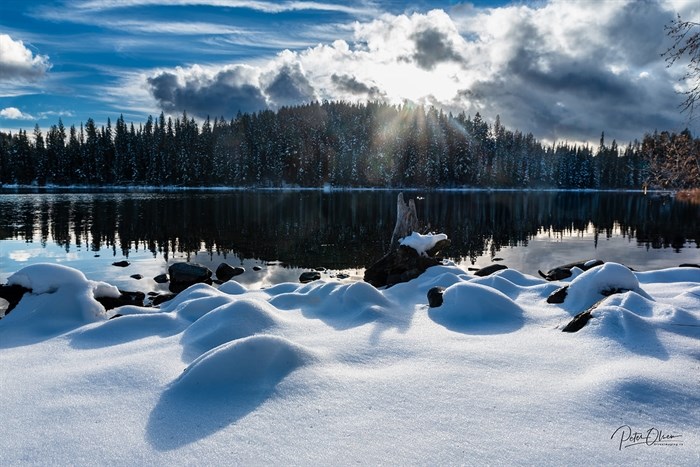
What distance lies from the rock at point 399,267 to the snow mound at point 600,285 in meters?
6.03

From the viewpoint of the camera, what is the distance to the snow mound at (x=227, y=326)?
20.6ft

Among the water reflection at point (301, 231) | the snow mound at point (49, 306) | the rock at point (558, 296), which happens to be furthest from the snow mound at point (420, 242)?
the snow mound at point (49, 306)

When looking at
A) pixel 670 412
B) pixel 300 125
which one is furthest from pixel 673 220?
pixel 300 125

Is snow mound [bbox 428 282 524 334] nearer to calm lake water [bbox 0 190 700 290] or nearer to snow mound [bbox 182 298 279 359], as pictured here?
snow mound [bbox 182 298 279 359]

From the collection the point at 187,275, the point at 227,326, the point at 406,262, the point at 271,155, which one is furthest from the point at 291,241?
the point at 271,155

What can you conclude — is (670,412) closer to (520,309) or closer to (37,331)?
(520,309)

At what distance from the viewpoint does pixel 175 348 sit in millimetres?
6250

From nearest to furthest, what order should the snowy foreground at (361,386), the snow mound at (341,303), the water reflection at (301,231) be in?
the snowy foreground at (361,386), the snow mound at (341,303), the water reflection at (301,231)

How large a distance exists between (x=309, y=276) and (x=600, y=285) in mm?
12017

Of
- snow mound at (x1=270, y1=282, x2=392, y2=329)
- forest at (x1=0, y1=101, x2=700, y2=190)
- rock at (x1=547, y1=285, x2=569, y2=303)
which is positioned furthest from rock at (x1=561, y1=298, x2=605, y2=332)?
forest at (x1=0, y1=101, x2=700, y2=190)

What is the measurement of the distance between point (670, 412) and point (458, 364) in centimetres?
216

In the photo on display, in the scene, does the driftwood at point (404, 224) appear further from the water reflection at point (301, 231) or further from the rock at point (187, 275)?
the rock at point (187, 275)

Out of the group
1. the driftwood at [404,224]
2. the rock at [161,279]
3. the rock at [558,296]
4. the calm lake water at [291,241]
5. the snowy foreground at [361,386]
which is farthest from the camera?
the calm lake water at [291,241]

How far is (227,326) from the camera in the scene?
21.3 ft
